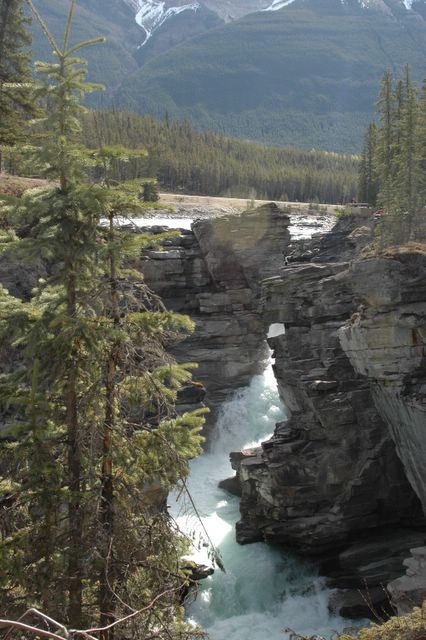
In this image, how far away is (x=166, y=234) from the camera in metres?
9.67

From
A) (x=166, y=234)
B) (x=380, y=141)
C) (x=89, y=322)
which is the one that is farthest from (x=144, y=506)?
(x=380, y=141)

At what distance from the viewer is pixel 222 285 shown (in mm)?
42562

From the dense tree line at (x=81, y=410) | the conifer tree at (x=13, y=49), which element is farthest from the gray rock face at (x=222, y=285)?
the dense tree line at (x=81, y=410)

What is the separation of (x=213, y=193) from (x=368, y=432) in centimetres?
10154

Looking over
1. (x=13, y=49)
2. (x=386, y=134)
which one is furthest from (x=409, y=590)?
(x=386, y=134)

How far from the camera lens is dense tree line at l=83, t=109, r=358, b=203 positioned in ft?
382

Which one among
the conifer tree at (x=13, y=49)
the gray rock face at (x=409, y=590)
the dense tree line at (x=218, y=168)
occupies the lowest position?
the gray rock face at (x=409, y=590)

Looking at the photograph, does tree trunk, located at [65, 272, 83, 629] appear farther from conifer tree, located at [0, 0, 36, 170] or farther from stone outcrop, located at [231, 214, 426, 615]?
conifer tree, located at [0, 0, 36, 170]

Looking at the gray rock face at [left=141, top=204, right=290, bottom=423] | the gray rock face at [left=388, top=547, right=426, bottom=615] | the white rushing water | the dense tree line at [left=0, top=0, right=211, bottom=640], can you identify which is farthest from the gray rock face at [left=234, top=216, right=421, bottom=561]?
the dense tree line at [left=0, top=0, right=211, bottom=640]

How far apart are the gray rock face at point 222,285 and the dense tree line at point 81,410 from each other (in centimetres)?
2952

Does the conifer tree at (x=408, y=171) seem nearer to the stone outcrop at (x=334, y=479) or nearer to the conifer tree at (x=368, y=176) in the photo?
the stone outcrop at (x=334, y=479)

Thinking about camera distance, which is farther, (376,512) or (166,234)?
(376,512)

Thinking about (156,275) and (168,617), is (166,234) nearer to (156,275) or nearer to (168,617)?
(168,617)

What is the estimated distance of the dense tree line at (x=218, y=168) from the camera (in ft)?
382
